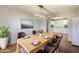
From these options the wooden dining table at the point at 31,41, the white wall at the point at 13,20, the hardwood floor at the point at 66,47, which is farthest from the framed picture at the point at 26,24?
the hardwood floor at the point at 66,47

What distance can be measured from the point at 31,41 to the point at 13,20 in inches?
16.5

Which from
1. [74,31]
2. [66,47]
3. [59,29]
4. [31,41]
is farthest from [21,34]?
[74,31]

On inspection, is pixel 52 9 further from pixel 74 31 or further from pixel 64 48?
pixel 64 48

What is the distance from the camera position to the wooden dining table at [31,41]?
1216 millimetres

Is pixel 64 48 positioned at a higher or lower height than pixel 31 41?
lower

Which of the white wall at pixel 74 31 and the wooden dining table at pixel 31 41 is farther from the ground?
the white wall at pixel 74 31

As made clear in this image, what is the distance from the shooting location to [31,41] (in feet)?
4.25

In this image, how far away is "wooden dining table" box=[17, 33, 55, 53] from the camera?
122 centimetres

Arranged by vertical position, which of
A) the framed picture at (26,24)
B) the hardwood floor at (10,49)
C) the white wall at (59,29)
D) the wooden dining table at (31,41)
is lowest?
the hardwood floor at (10,49)

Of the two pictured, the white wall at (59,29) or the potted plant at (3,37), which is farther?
the white wall at (59,29)

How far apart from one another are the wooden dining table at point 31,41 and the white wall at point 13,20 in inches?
3.7

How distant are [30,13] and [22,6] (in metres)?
0.16

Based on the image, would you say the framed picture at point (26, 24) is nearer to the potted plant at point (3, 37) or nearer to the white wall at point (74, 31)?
the potted plant at point (3, 37)
